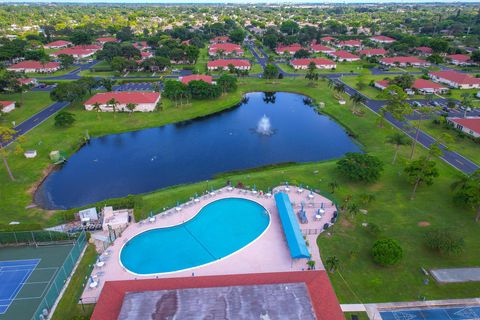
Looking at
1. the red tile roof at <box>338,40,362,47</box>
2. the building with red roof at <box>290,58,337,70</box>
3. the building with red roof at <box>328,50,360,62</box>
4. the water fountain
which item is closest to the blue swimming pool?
the water fountain

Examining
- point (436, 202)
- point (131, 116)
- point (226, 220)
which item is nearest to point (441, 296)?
point (436, 202)

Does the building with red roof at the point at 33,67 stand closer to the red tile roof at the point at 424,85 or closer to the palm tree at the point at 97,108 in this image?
the palm tree at the point at 97,108

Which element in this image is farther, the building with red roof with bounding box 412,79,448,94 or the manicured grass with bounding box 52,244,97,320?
the building with red roof with bounding box 412,79,448,94

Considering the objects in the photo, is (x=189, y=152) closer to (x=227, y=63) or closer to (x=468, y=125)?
(x=468, y=125)

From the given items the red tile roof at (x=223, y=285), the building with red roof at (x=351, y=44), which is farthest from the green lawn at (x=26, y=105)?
the building with red roof at (x=351, y=44)

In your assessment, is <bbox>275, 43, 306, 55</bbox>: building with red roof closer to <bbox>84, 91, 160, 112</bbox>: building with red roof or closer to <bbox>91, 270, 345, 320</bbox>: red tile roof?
<bbox>84, 91, 160, 112</bbox>: building with red roof
